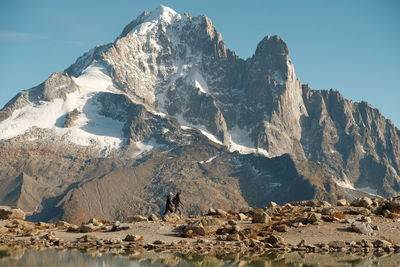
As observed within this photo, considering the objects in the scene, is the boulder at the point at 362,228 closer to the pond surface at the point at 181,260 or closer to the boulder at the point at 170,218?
the pond surface at the point at 181,260

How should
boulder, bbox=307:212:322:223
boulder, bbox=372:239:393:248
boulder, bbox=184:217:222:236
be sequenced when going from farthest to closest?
1. boulder, bbox=307:212:322:223
2. boulder, bbox=184:217:222:236
3. boulder, bbox=372:239:393:248

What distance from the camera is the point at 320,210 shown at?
66.4 metres

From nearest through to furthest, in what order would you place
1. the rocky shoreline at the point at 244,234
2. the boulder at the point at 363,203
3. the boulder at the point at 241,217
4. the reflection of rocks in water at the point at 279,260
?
the reflection of rocks in water at the point at 279,260
the rocky shoreline at the point at 244,234
the boulder at the point at 241,217
the boulder at the point at 363,203

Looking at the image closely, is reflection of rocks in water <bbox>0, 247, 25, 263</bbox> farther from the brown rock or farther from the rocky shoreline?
the brown rock

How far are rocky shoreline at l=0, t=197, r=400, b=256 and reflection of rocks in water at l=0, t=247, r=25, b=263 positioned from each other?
5.00 ft

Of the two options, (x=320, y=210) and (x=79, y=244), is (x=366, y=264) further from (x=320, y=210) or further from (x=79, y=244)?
(x=79, y=244)

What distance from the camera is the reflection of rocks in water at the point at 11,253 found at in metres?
50.5

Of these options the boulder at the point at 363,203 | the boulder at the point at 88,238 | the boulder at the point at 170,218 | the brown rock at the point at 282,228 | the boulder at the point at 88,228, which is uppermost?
the boulder at the point at 363,203

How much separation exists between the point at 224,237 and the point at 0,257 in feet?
62.1

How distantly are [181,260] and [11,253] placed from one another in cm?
1365

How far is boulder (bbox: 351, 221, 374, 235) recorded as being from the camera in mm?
57594

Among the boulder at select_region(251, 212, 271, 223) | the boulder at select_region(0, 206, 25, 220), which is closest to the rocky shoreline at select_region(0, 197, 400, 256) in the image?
the boulder at select_region(251, 212, 271, 223)

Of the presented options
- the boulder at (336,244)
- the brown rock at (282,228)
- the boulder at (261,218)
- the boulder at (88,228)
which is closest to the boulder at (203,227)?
the boulder at (261,218)

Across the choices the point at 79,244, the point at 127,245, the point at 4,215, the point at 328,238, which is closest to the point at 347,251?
the point at 328,238
